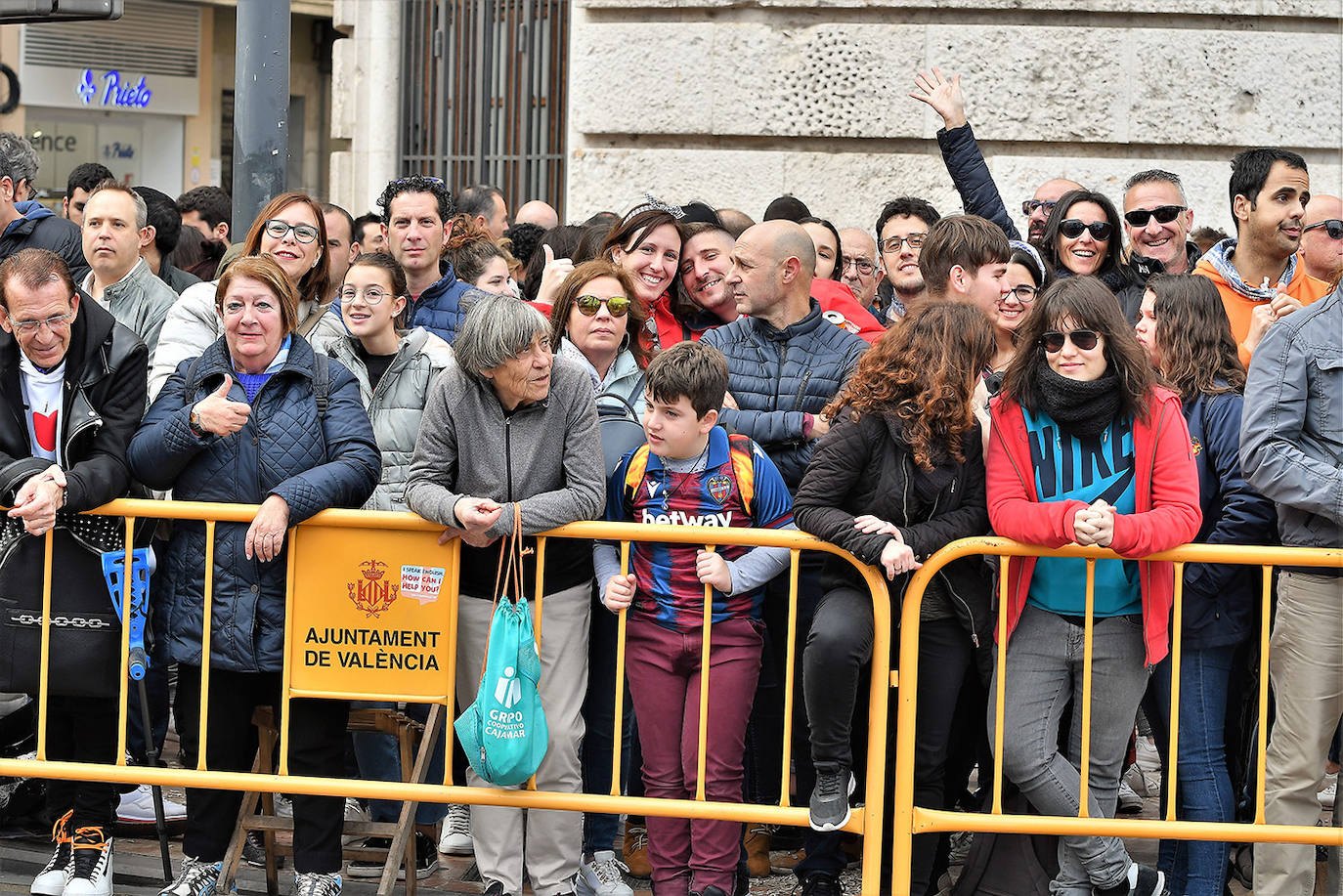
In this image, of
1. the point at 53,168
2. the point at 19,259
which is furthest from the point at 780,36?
the point at 53,168

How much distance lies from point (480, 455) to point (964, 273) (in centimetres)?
180

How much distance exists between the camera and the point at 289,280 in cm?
520

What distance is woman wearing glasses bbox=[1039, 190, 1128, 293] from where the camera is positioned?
5.91 m

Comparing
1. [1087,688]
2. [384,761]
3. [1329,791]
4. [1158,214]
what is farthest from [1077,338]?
[384,761]

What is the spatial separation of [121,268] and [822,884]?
3538 millimetres

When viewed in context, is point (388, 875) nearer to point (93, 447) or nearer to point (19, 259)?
point (93, 447)

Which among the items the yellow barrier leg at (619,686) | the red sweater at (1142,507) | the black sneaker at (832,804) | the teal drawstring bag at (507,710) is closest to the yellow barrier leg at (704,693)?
the yellow barrier leg at (619,686)

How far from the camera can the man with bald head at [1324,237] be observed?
5453mm

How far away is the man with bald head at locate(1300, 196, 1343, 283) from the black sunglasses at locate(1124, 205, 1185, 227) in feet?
2.18

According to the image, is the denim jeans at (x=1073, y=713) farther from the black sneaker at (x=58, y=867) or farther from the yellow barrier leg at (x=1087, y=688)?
the black sneaker at (x=58, y=867)

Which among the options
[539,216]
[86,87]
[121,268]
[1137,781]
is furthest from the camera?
[86,87]

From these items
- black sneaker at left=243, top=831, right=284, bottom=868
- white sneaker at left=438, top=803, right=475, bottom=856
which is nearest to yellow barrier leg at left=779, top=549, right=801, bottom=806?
white sneaker at left=438, top=803, right=475, bottom=856

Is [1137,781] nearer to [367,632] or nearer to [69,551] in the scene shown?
[367,632]

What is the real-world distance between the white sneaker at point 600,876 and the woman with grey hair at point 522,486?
311 mm
